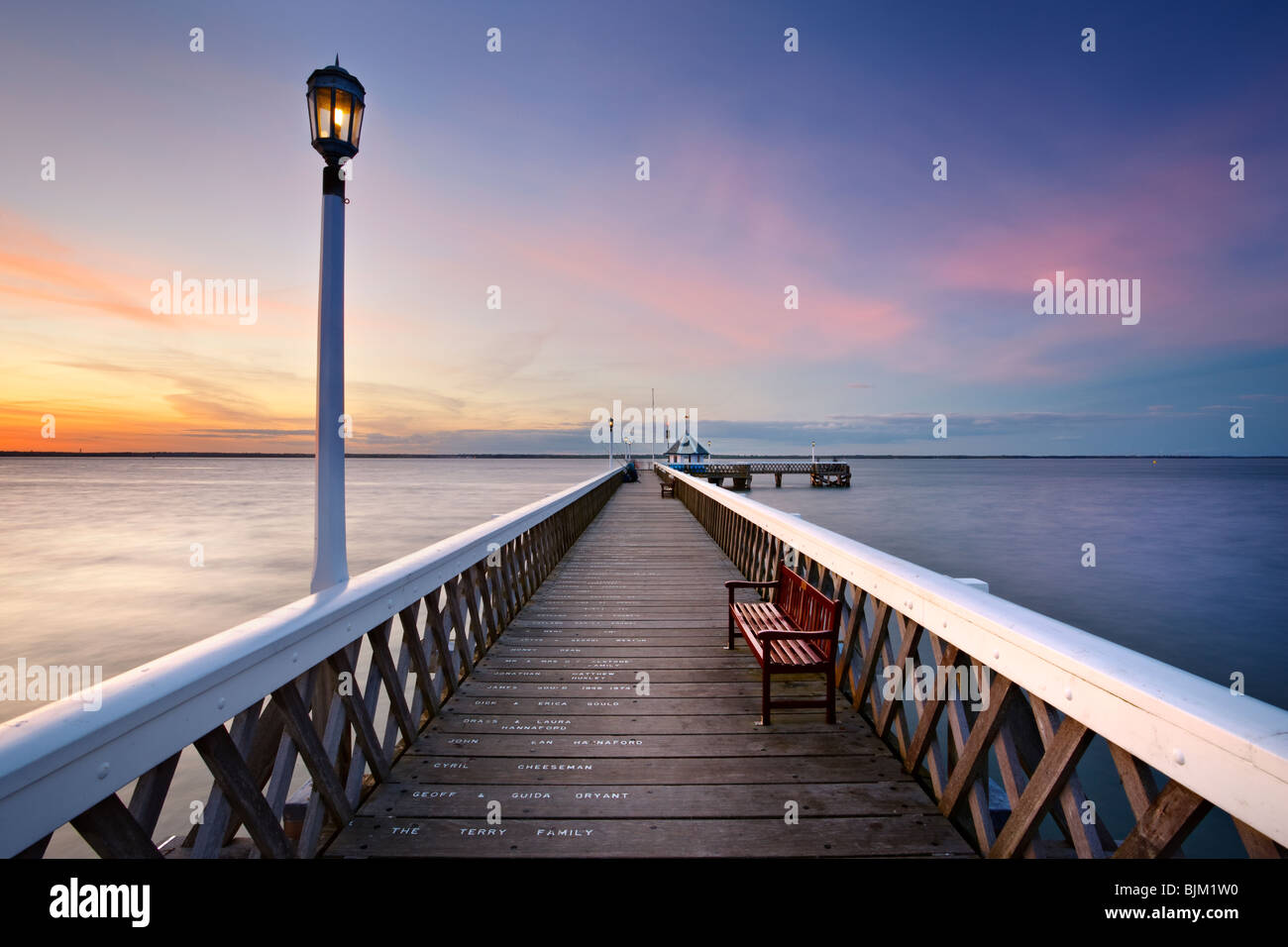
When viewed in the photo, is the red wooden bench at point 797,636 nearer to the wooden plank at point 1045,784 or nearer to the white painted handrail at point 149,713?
the wooden plank at point 1045,784

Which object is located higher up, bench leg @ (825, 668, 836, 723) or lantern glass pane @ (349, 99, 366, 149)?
lantern glass pane @ (349, 99, 366, 149)

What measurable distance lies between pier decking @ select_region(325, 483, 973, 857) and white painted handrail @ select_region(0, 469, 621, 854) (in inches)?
34.0

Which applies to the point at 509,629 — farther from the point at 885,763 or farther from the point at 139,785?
the point at 139,785

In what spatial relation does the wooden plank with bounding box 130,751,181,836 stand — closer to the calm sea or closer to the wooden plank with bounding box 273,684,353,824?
the wooden plank with bounding box 273,684,353,824

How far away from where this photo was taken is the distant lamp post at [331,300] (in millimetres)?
2766

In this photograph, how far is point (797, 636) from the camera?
3.11 metres

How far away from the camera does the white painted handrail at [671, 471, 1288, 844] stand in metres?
1.07

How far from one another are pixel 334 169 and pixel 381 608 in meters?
2.19

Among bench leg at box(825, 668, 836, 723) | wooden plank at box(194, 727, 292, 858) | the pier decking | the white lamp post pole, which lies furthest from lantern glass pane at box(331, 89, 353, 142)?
bench leg at box(825, 668, 836, 723)

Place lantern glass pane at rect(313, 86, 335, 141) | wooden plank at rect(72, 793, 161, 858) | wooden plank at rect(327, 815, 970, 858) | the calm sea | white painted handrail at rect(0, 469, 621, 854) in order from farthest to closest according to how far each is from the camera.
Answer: the calm sea < lantern glass pane at rect(313, 86, 335, 141) < wooden plank at rect(327, 815, 970, 858) < wooden plank at rect(72, 793, 161, 858) < white painted handrail at rect(0, 469, 621, 854)

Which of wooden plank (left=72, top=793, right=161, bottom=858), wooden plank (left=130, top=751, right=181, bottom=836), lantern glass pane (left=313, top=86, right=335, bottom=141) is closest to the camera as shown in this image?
wooden plank (left=72, top=793, right=161, bottom=858)

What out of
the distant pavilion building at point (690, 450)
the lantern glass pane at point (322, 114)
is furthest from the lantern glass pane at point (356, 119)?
the distant pavilion building at point (690, 450)

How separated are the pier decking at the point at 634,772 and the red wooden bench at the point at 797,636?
0.74 ft
